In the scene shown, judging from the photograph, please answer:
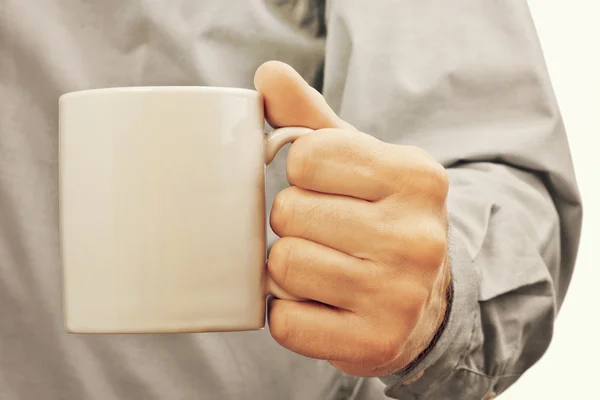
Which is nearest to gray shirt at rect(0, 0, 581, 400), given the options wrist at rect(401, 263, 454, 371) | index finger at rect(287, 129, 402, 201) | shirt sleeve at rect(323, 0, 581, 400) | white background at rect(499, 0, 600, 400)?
shirt sleeve at rect(323, 0, 581, 400)

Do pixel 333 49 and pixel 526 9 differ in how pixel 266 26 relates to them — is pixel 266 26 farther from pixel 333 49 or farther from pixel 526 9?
pixel 526 9

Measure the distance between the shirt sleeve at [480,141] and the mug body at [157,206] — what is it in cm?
25

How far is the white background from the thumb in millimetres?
1020

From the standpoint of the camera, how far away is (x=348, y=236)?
42 cm

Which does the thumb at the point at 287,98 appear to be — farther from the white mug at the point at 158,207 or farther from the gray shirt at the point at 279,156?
the gray shirt at the point at 279,156

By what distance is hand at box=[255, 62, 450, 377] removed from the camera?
0.41 metres

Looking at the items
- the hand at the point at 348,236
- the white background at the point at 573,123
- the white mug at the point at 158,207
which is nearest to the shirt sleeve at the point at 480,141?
the hand at the point at 348,236

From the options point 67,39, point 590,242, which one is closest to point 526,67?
point 67,39

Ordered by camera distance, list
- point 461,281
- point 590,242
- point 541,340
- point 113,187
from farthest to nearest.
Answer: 1. point 590,242
2. point 541,340
3. point 461,281
4. point 113,187

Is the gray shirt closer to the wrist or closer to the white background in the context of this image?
the wrist

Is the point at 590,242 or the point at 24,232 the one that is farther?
the point at 590,242

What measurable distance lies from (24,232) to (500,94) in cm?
62

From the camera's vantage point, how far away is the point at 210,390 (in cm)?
75

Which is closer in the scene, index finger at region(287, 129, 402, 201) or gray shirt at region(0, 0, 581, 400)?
index finger at region(287, 129, 402, 201)
